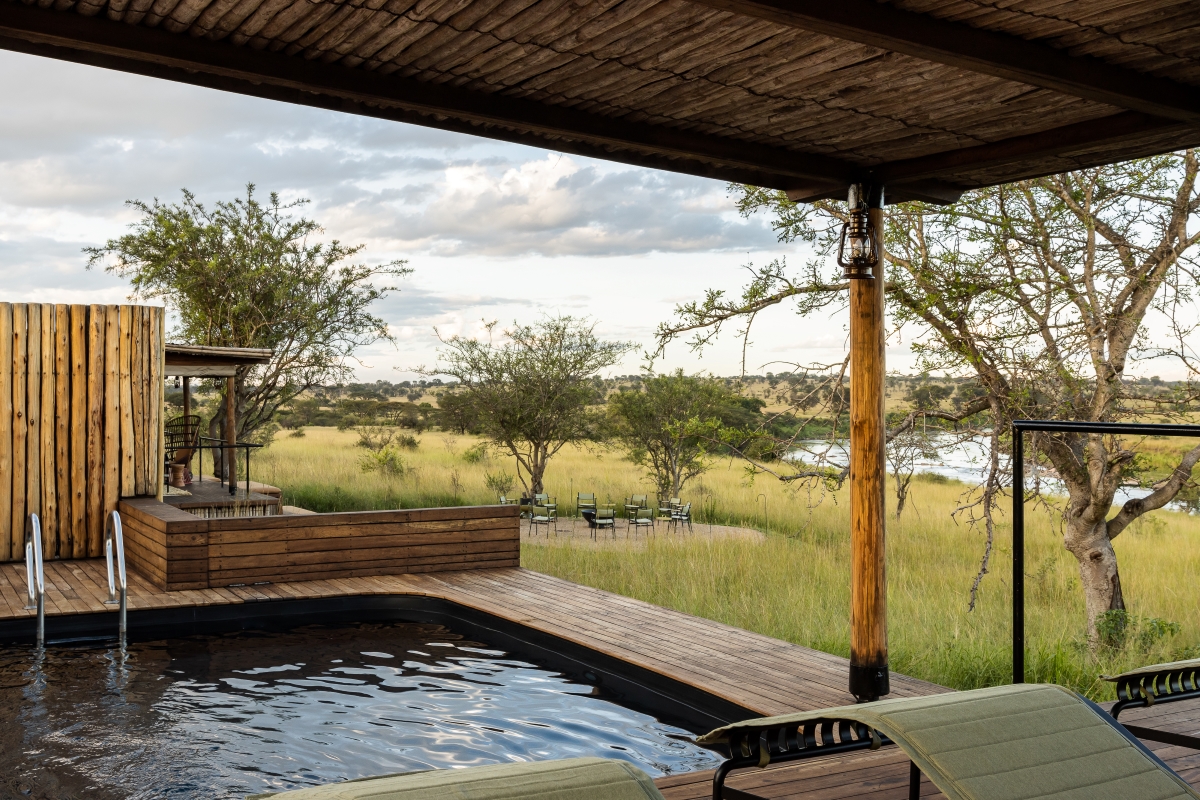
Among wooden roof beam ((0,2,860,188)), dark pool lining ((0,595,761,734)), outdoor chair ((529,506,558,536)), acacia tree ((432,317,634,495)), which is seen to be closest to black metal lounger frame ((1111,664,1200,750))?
dark pool lining ((0,595,761,734))

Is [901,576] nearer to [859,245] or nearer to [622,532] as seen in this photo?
[622,532]

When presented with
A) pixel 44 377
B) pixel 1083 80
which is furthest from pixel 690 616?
pixel 44 377

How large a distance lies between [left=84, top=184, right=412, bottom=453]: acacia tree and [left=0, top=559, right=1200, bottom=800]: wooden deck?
9.63 meters

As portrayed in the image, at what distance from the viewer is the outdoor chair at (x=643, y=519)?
1411 cm

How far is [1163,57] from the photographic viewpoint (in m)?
3.30

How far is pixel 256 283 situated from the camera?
1844cm

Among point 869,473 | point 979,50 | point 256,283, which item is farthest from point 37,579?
point 256,283

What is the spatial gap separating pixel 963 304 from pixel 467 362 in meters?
11.9

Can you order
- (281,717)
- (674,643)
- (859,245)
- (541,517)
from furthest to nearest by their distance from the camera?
(541,517) → (674,643) → (281,717) → (859,245)

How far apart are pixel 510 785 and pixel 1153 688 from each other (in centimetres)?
226

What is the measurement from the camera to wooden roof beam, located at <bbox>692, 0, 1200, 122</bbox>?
2535mm

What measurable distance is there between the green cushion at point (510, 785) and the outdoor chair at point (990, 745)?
43cm

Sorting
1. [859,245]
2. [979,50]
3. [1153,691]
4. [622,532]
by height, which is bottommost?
[622,532]

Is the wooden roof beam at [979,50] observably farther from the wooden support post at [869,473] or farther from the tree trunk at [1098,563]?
the tree trunk at [1098,563]
